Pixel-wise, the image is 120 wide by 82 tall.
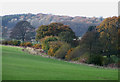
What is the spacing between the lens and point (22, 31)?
85.0 meters

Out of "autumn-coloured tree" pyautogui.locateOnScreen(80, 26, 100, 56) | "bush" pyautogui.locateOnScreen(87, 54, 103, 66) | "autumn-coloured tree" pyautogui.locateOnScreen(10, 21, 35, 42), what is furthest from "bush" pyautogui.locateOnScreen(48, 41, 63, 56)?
"autumn-coloured tree" pyautogui.locateOnScreen(10, 21, 35, 42)

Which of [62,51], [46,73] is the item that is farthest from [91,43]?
[46,73]

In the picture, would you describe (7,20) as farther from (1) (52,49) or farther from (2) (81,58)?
(2) (81,58)

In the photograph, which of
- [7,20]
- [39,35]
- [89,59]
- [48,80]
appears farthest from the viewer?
[7,20]

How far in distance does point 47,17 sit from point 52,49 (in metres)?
147

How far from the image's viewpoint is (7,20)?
141m

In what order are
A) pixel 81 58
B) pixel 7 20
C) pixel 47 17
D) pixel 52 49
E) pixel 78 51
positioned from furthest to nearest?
1. pixel 47 17
2. pixel 7 20
3. pixel 52 49
4. pixel 78 51
5. pixel 81 58

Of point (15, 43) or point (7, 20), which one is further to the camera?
point (7, 20)

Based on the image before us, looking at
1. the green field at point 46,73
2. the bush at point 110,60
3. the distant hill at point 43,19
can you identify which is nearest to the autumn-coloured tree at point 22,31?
the distant hill at point 43,19

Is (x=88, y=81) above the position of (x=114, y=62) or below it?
above

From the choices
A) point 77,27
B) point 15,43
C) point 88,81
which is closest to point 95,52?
point 88,81

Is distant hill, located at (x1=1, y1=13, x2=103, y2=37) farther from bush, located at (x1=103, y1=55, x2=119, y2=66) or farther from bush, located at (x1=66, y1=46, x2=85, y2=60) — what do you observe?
bush, located at (x1=103, y1=55, x2=119, y2=66)

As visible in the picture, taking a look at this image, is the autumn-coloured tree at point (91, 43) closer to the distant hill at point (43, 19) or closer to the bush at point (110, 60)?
the bush at point (110, 60)

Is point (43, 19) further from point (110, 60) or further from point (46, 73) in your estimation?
point (46, 73)
